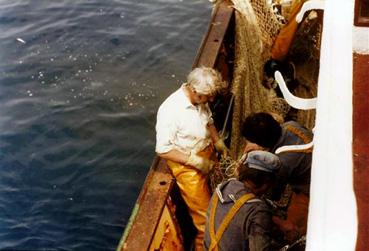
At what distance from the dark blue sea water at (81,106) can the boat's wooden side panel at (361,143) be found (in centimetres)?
638

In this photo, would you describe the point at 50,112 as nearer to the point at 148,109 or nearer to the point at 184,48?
the point at 148,109

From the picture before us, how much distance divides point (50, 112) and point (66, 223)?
126 inches

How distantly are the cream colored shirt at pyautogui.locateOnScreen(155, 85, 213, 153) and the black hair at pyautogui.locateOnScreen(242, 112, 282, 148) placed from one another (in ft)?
2.27

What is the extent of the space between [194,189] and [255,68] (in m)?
2.46

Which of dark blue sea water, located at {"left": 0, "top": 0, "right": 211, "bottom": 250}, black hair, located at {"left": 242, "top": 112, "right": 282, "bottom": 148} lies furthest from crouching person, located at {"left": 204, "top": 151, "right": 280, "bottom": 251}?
dark blue sea water, located at {"left": 0, "top": 0, "right": 211, "bottom": 250}

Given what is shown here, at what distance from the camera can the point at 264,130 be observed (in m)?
4.20

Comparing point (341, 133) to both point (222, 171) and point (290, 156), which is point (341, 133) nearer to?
point (290, 156)

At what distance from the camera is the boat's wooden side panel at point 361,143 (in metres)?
1.66

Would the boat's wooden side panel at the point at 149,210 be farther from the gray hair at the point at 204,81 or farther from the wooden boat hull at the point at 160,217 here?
the gray hair at the point at 204,81

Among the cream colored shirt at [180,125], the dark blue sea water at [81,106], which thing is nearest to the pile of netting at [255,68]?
the cream colored shirt at [180,125]

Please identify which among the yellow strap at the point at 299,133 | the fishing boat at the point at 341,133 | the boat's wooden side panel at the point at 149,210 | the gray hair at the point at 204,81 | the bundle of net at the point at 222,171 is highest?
the fishing boat at the point at 341,133

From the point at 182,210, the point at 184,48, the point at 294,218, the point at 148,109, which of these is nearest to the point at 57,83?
the point at 148,109

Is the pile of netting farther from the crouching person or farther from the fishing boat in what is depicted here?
the fishing boat

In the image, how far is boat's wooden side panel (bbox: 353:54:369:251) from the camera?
5.44 feet
